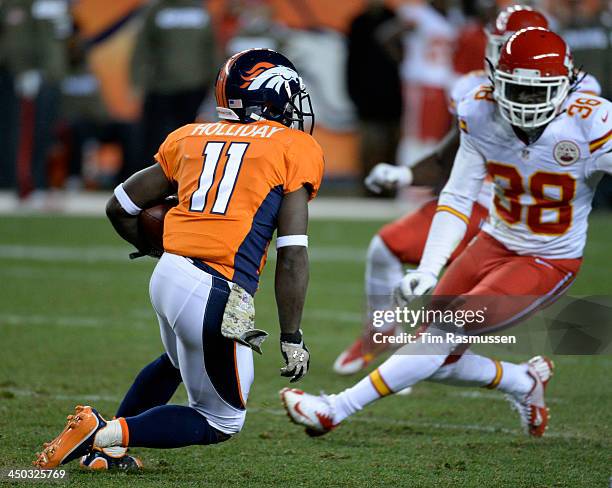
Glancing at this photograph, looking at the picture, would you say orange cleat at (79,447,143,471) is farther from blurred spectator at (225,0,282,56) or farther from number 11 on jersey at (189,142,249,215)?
blurred spectator at (225,0,282,56)

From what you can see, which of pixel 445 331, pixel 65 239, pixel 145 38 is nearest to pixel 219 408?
pixel 445 331

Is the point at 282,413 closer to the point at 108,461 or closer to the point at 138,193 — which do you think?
the point at 108,461

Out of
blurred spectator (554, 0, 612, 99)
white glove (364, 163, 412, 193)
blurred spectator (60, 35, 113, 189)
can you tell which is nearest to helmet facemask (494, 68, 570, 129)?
white glove (364, 163, 412, 193)

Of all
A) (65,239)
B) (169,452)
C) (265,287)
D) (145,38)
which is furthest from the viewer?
Answer: (145,38)

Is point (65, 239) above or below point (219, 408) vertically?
below

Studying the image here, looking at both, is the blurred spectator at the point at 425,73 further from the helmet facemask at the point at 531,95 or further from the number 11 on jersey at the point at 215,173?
the number 11 on jersey at the point at 215,173

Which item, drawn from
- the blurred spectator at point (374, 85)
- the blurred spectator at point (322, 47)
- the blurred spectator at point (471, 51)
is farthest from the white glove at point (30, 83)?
the blurred spectator at point (471, 51)

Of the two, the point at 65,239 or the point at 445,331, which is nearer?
the point at 445,331

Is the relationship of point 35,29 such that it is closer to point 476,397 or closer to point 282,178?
point 476,397

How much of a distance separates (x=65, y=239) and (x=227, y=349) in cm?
663

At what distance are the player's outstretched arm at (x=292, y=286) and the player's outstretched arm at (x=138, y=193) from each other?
0.44m

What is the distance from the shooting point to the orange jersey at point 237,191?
366 centimetres

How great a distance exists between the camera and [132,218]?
3.91m

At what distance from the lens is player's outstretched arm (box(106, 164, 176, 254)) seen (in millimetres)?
3832
